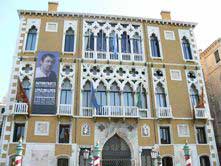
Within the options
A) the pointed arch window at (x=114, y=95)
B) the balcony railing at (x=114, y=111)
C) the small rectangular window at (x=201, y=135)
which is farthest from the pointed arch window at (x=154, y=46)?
the small rectangular window at (x=201, y=135)

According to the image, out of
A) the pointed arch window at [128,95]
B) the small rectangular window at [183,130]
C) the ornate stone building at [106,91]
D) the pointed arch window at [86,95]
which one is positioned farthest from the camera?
the pointed arch window at [128,95]

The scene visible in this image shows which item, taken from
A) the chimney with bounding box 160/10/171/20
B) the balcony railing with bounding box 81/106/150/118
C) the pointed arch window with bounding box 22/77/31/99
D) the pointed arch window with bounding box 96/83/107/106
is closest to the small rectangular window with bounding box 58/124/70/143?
the balcony railing with bounding box 81/106/150/118

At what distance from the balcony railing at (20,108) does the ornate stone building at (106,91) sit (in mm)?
59

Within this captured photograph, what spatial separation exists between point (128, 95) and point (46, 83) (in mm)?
5690

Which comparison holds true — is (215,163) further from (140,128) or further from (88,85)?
(88,85)

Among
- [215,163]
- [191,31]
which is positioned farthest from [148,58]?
[215,163]

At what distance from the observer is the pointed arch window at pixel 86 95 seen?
1802 centimetres

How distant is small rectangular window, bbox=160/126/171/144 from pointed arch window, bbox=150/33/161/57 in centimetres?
568

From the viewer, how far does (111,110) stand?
17500 millimetres

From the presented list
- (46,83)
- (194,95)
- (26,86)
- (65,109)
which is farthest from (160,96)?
(26,86)

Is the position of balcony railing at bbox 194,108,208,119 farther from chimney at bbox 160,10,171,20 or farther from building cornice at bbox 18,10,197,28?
Result: chimney at bbox 160,10,171,20

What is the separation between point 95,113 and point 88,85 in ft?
7.78

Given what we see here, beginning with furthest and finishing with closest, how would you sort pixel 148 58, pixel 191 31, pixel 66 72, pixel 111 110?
pixel 191 31 < pixel 148 58 < pixel 66 72 < pixel 111 110

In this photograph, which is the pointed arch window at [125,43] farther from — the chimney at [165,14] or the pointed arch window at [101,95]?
the chimney at [165,14]
